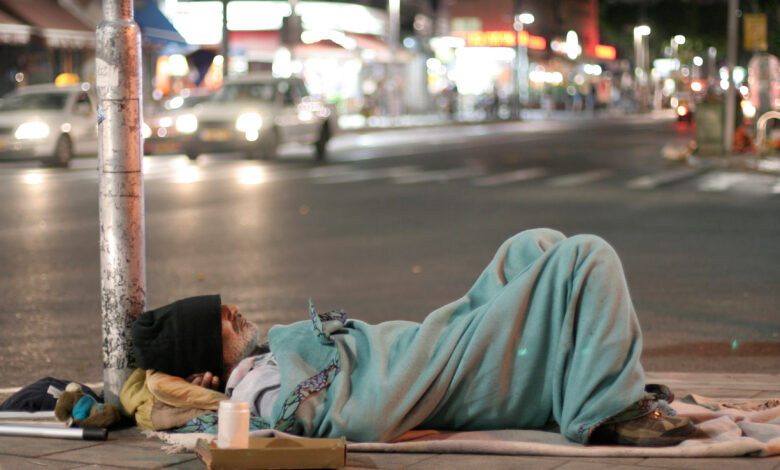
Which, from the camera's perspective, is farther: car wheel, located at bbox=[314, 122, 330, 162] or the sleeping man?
car wheel, located at bbox=[314, 122, 330, 162]

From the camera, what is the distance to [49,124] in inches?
899

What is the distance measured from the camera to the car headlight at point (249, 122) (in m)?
25.8

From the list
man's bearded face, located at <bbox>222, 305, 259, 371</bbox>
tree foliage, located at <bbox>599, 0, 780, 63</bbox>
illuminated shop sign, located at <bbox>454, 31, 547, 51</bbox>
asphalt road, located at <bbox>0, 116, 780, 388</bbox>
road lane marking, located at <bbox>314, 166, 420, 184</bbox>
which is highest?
tree foliage, located at <bbox>599, 0, 780, 63</bbox>

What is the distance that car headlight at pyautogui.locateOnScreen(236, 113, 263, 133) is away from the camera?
84.7 feet

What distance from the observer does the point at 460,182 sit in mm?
19859

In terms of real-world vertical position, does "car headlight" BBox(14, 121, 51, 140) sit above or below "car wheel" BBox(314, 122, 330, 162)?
above

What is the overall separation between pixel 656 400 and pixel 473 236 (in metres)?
8.12

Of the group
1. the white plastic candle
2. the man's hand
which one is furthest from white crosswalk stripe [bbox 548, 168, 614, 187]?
the white plastic candle

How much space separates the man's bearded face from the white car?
1896 centimetres

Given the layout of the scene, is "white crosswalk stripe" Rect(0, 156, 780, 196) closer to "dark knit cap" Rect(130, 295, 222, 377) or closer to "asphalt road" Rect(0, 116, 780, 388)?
"asphalt road" Rect(0, 116, 780, 388)

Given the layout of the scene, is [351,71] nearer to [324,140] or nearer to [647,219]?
[324,140]

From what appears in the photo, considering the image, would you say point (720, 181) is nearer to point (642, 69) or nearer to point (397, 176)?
point (397, 176)

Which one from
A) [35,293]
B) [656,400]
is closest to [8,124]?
[35,293]

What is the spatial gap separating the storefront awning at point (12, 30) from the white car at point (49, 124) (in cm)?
669
